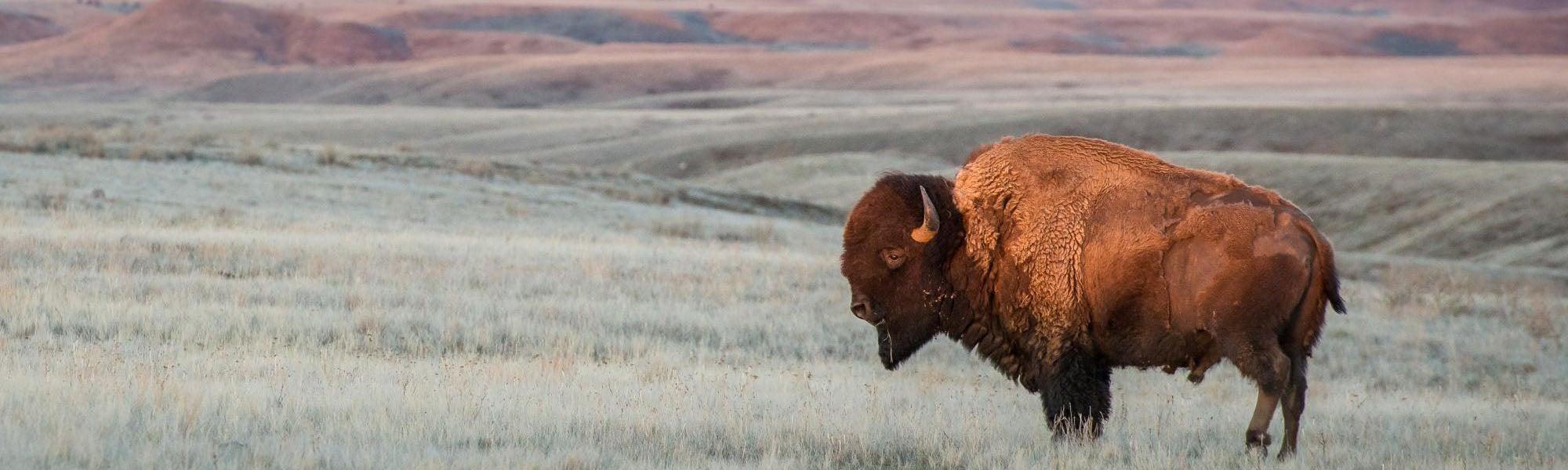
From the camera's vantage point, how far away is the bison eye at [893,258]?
26.6 feet

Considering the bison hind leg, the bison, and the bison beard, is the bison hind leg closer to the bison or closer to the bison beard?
the bison

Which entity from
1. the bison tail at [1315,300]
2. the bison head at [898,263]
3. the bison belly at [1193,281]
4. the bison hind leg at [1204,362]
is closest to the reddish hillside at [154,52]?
the bison head at [898,263]

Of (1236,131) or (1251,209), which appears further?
(1236,131)

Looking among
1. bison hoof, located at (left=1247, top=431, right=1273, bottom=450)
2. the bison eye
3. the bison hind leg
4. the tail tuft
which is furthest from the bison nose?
the tail tuft

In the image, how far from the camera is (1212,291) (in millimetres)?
7371

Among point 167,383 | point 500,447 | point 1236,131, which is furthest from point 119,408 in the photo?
point 1236,131

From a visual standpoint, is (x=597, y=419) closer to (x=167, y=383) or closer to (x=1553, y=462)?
(x=167, y=383)

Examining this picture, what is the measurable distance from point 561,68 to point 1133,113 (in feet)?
282

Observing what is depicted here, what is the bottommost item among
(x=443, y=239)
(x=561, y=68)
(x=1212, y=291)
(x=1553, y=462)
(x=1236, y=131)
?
(x=561, y=68)

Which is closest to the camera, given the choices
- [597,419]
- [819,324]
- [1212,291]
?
[1212,291]

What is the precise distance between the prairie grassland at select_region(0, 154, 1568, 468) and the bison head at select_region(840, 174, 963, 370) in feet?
1.83

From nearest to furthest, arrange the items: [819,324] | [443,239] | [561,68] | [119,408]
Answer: [119,408] < [819,324] < [443,239] < [561,68]

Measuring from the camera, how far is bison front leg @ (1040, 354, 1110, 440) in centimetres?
789

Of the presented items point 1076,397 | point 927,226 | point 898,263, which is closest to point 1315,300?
point 1076,397
